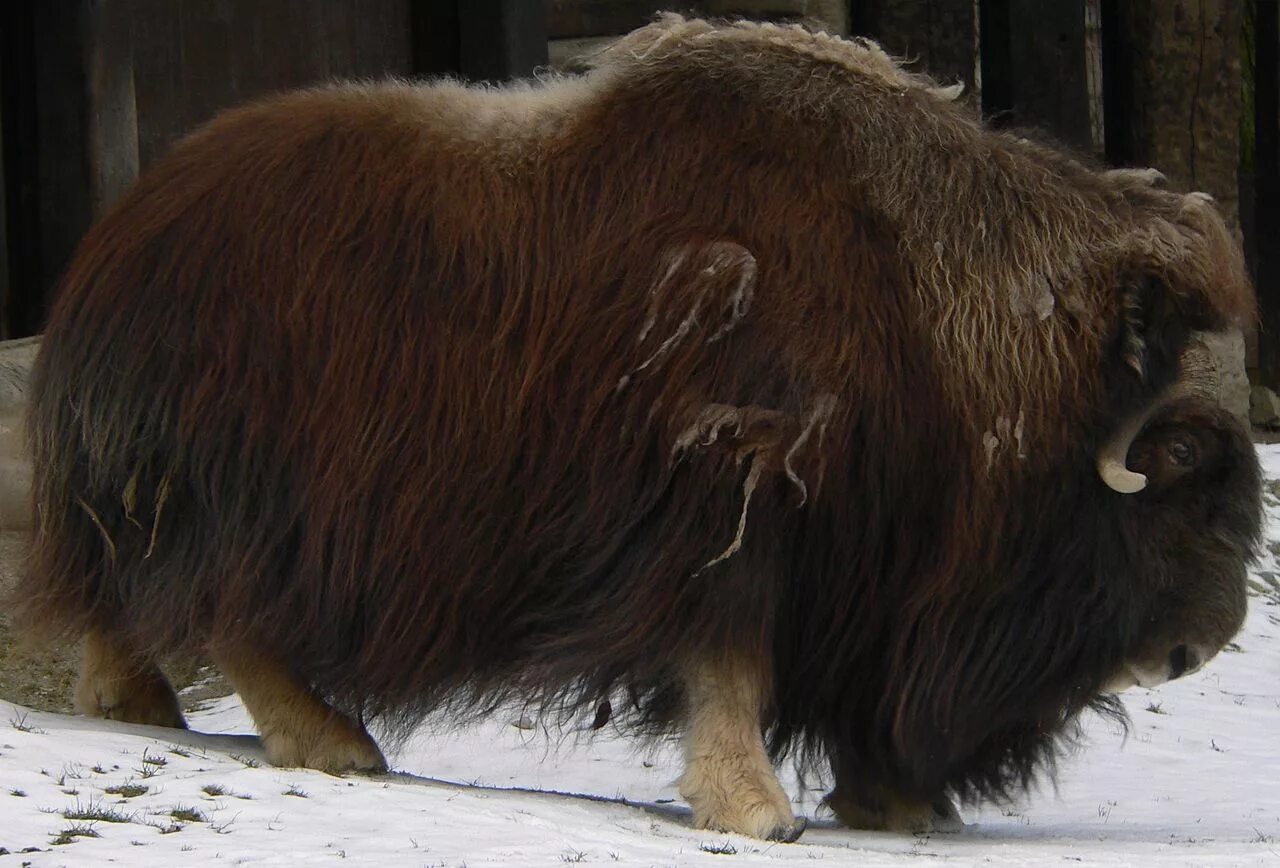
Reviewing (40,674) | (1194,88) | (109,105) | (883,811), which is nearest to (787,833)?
(883,811)

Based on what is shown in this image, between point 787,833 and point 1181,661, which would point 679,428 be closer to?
point 787,833

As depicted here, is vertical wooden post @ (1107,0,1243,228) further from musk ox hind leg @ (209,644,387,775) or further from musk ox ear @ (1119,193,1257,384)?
musk ox hind leg @ (209,644,387,775)

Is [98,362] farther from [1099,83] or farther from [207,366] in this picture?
[1099,83]

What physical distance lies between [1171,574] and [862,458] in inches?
23.1

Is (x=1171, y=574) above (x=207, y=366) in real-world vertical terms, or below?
below

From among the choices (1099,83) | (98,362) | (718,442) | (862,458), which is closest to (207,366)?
(98,362)

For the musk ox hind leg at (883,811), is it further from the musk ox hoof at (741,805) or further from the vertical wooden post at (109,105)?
the vertical wooden post at (109,105)

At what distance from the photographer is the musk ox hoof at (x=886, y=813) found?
3561 mm

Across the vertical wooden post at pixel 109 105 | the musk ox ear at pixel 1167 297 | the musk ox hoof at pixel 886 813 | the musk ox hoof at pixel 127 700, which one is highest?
the vertical wooden post at pixel 109 105

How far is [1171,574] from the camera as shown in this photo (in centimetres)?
335

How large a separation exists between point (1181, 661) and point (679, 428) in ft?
3.20

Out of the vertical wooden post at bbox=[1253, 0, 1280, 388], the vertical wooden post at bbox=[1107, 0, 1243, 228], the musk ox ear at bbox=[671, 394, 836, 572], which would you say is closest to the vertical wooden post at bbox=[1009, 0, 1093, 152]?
the vertical wooden post at bbox=[1107, 0, 1243, 228]

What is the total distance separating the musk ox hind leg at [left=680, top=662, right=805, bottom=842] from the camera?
3.15 m

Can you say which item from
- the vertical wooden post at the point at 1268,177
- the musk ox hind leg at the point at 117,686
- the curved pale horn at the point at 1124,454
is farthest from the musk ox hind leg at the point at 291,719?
the vertical wooden post at the point at 1268,177
